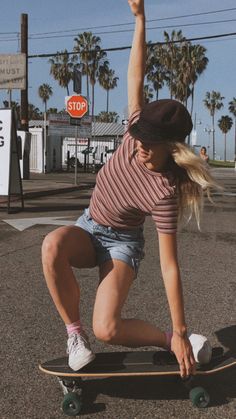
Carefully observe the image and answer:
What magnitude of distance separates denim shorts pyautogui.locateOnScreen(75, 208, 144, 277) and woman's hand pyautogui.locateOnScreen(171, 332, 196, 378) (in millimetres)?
485

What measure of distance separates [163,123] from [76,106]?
17.8 metres

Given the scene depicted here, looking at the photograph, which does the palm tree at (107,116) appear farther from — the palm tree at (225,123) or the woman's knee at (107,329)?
the woman's knee at (107,329)

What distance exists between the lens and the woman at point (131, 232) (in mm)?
2773

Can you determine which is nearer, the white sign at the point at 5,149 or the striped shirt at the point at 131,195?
the striped shirt at the point at 131,195

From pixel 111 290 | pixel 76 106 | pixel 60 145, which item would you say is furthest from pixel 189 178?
pixel 60 145

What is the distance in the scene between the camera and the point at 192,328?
13.8 feet

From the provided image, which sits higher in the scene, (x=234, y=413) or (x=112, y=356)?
(x=112, y=356)

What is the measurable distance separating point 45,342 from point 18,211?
777 centimetres

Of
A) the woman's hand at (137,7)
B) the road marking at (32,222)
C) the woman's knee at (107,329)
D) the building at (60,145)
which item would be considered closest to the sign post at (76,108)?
the building at (60,145)

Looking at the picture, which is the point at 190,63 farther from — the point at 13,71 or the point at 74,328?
the point at 74,328

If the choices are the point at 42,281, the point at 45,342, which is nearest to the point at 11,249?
the point at 42,281

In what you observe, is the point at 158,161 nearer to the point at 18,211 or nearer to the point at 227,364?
the point at 227,364

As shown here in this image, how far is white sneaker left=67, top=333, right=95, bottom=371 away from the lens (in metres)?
Answer: 2.82

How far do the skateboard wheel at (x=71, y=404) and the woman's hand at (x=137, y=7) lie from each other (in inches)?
85.8
